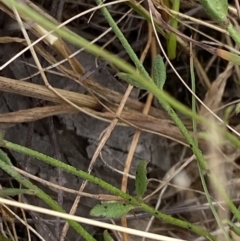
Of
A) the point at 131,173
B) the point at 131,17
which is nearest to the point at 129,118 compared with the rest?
the point at 131,173

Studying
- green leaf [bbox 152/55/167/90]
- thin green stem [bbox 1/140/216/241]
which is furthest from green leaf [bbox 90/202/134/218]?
green leaf [bbox 152/55/167/90]

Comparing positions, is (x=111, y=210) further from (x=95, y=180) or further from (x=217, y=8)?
(x=217, y=8)

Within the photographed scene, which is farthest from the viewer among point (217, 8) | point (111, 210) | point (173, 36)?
point (173, 36)

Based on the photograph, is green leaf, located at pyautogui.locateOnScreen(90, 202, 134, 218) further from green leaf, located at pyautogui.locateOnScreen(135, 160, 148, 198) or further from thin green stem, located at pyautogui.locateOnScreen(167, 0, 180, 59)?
thin green stem, located at pyautogui.locateOnScreen(167, 0, 180, 59)

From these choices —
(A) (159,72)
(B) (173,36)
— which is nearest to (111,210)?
(A) (159,72)

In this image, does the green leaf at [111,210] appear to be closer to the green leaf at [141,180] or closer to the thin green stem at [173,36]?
the green leaf at [141,180]

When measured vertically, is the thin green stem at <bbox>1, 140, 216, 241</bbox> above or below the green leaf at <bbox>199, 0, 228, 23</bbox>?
below

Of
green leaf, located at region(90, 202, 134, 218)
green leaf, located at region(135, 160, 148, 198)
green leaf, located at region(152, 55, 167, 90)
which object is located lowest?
green leaf, located at region(90, 202, 134, 218)

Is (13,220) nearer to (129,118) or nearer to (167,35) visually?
(129,118)

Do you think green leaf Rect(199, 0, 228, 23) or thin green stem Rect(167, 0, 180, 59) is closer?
green leaf Rect(199, 0, 228, 23)
